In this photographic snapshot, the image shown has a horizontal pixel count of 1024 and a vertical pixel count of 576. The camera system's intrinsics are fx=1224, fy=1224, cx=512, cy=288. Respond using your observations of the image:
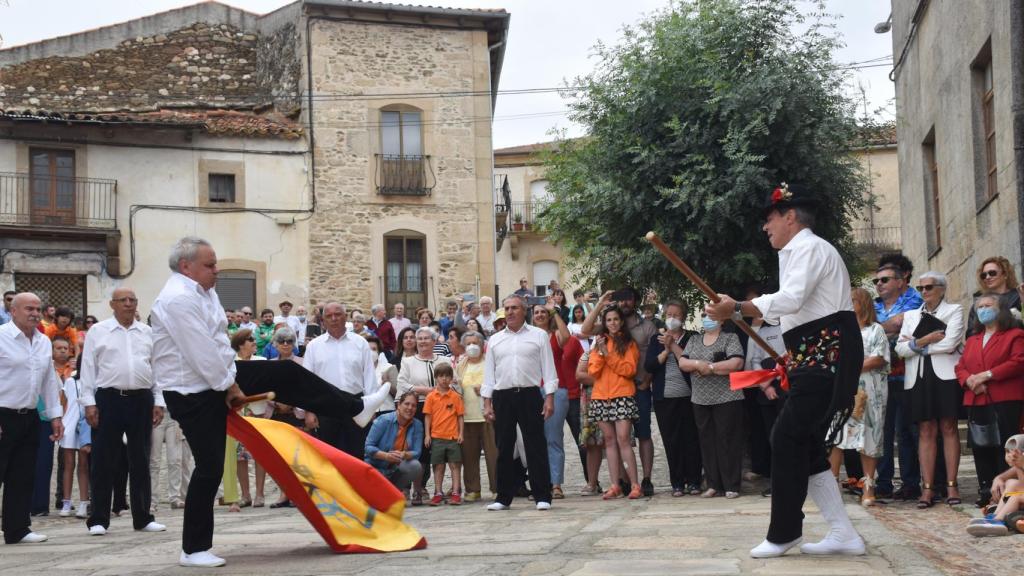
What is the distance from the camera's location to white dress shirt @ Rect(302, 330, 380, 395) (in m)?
11.3

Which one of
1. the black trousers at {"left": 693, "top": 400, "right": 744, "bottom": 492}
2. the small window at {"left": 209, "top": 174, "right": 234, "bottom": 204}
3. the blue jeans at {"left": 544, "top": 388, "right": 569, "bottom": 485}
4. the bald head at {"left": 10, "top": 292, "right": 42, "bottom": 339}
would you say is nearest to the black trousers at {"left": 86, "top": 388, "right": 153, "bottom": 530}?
the bald head at {"left": 10, "top": 292, "right": 42, "bottom": 339}

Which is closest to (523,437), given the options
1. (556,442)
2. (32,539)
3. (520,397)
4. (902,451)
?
(520,397)

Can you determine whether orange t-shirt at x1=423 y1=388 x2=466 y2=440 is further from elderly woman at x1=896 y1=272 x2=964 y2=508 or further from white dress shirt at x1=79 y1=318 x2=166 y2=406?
elderly woman at x1=896 y1=272 x2=964 y2=508

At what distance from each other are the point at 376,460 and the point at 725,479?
321 centimetres

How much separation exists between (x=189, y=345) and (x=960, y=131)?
11.1 metres

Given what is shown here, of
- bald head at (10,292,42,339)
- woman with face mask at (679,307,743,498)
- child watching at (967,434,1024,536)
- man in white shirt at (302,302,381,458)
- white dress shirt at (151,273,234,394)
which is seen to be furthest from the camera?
man in white shirt at (302,302,381,458)

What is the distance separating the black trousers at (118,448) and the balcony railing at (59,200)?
17289mm

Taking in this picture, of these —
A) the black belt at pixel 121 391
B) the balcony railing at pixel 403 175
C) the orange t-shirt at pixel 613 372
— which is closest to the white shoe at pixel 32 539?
the black belt at pixel 121 391

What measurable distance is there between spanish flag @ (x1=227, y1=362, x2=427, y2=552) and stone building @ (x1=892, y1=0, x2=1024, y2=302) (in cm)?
795

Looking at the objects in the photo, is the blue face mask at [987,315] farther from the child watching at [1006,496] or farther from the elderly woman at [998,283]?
the child watching at [1006,496]

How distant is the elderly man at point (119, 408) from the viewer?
9445 mm

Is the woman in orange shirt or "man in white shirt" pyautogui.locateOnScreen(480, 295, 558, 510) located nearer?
"man in white shirt" pyautogui.locateOnScreen(480, 295, 558, 510)

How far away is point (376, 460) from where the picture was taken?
11391 millimetres

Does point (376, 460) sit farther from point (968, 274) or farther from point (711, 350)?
point (968, 274)
